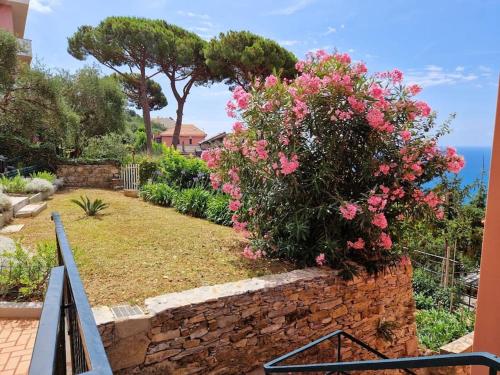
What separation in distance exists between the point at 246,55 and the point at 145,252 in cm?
1451

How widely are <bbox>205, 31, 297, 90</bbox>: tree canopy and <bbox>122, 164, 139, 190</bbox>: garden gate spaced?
7656 mm

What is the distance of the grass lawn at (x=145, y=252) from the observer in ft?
13.5

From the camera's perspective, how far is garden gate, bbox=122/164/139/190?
13.1 meters

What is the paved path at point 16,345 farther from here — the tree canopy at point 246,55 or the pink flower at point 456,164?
the tree canopy at point 246,55

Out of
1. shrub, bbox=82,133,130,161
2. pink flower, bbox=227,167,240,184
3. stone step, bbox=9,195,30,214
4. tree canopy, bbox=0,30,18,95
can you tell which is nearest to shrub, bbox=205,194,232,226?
pink flower, bbox=227,167,240,184

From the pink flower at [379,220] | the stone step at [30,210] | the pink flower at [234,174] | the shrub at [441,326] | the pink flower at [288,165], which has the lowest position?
the shrub at [441,326]

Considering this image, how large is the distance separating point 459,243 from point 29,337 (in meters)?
10.7

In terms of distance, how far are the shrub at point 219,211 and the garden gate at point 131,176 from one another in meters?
5.64

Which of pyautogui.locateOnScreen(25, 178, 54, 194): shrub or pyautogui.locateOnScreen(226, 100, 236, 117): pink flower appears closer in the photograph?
pyautogui.locateOnScreen(226, 100, 236, 117): pink flower

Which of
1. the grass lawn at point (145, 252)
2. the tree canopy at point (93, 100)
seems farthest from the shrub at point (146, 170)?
the tree canopy at point (93, 100)

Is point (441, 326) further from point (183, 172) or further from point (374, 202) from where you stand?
point (183, 172)

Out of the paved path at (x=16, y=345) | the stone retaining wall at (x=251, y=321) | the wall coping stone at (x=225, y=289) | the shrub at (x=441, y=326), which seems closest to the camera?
the paved path at (x=16, y=345)

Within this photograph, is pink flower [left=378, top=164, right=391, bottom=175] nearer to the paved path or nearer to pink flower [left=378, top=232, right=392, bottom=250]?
pink flower [left=378, top=232, right=392, bottom=250]

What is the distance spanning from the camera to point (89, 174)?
14.5 m
